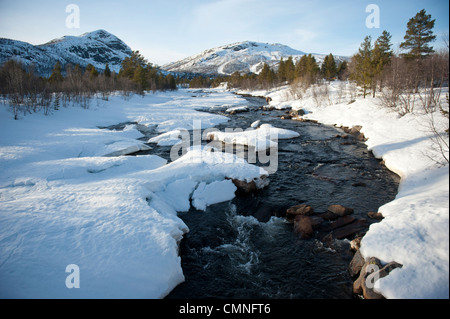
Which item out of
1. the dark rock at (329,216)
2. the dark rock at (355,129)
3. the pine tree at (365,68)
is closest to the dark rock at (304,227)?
the dark rock at (329,216)

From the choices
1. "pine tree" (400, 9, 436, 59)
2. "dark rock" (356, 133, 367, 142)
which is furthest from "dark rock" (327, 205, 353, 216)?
"pine tree" (400, 9, 436, 59)

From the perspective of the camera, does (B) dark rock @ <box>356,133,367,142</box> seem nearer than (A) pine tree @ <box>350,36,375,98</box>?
Yes

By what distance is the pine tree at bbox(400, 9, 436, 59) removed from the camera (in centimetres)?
3306

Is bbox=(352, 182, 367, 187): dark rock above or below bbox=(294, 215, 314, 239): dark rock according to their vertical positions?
above

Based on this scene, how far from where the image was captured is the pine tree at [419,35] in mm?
33062

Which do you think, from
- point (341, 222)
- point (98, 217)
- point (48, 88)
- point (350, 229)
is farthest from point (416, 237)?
point (48, 88)

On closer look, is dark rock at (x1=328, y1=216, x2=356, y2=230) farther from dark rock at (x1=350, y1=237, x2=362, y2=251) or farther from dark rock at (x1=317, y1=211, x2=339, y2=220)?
dark rock at (x1=350, y1=237, x2=362, y2=251)

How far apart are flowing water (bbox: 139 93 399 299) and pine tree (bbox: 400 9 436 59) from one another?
33.0 m

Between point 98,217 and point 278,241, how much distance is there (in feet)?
18.1

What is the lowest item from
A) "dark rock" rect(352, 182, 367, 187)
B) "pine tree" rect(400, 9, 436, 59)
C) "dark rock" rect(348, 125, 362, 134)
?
"dark rock" rect(352, 182, 367, 187)

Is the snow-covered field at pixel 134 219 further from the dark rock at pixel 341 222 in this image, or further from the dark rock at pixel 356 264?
the dark rock at pixel 341 222
